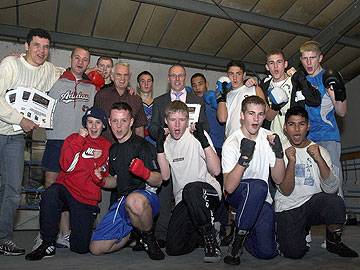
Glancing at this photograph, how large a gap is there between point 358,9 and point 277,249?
18.5 feet

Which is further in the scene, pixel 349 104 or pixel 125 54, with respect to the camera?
pixel 349 104

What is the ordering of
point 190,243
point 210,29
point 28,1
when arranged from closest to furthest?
point 190,243 → point 28,1 → point 210,29

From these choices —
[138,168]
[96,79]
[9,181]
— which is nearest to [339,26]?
[96,79]

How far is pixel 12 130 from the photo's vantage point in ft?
11.6

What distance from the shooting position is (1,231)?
3.44m

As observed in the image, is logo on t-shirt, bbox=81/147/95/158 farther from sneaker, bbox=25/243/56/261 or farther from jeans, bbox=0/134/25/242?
sneaker, bbox=25/243/56/261

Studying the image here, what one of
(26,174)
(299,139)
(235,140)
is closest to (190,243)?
(235,140)

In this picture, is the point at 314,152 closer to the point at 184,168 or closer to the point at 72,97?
the point at 184,168

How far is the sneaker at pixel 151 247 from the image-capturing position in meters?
3.20

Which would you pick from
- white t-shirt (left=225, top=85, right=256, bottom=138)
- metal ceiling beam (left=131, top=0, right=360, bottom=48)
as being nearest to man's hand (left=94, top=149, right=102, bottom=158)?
white t-shirt (left=225, top=85, right=256, bottom=138)

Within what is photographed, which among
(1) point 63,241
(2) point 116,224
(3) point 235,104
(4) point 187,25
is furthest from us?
(4) point 187,25

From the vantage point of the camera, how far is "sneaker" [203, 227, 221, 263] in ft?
9.91

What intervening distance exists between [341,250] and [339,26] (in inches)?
223

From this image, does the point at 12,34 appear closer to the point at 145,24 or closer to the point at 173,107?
the point at 145,24
